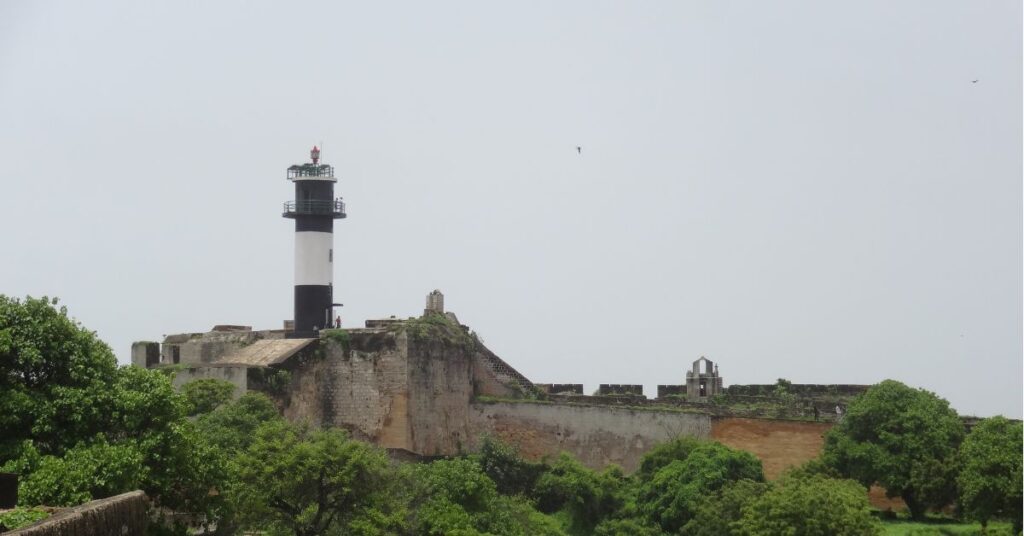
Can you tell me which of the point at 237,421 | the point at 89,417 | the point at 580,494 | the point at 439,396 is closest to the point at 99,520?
the point at 89,417

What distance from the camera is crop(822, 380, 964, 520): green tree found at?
136 ft

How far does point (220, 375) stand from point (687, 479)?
10.00 m

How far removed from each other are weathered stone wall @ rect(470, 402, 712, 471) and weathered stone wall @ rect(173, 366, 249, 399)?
6520 mm

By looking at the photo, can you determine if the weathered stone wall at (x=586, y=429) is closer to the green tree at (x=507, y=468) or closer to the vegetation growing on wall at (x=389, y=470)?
the vegetation growing on wall at (x=389, y=470)

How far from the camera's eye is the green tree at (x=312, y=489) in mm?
32656

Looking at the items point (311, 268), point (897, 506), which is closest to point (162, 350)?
Result: point (311, 268)

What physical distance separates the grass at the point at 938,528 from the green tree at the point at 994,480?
32 centimetres

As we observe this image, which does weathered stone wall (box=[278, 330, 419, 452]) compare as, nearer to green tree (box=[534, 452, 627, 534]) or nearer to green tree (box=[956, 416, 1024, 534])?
green tree (box=[534, 452, 627, 534])

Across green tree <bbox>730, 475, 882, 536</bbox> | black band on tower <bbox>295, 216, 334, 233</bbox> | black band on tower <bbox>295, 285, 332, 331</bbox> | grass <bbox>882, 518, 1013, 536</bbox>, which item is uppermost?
black band on tower <bbox>295, 216, 334, 233</bbox>

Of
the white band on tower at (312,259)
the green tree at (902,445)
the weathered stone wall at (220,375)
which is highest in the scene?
the white band on tower at (312,259)

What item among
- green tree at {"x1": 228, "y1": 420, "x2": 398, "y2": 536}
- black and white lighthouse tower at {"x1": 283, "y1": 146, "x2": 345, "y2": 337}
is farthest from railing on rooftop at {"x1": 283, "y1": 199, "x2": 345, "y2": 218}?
green tree at {"x1": 228, "y1": 420, "x2": 398, "y2": 536}

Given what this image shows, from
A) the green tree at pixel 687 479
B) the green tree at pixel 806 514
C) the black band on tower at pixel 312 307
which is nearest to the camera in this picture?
the green tree at pixel 806 514

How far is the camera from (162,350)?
153ft

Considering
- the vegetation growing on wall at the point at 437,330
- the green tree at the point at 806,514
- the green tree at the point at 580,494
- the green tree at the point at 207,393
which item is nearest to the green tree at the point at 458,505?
the green tree at the point at 580,494
